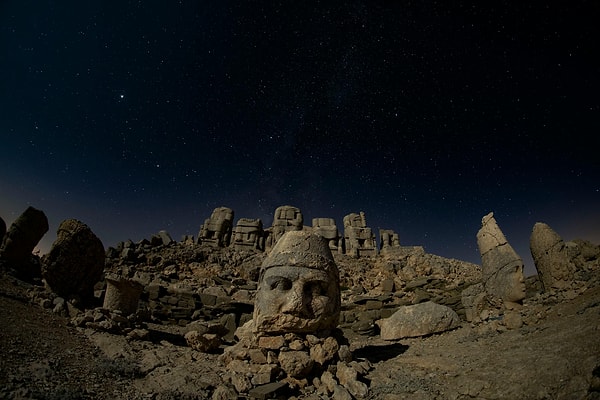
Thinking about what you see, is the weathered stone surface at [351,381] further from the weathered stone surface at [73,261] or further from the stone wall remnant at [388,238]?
the stone wall remnant at [388,238]

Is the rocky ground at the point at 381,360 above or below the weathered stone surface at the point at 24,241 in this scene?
below

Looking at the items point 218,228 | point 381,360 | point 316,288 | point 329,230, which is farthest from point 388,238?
point 316,288

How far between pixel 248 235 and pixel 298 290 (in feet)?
48.2

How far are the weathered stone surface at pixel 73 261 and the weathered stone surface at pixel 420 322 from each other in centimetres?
898

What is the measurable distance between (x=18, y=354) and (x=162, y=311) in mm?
6532

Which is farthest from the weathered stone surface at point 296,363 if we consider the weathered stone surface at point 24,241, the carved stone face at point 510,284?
the weathered stone surface at point 24,241

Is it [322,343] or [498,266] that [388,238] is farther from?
[322,343]

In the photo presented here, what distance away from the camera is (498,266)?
27.0ft

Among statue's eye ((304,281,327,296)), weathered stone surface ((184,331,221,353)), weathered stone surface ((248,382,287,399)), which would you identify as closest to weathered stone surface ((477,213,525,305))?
statue's eye ((304,281,327,296))

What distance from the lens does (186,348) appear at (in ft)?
21.1

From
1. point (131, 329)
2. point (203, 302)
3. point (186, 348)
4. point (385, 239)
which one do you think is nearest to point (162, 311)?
point (203, 302)

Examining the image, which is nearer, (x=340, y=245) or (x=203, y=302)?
(x=203, y=302)

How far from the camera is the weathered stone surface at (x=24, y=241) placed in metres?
9.25

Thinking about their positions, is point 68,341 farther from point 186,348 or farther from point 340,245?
point 340,245
